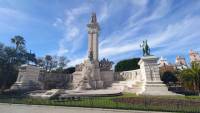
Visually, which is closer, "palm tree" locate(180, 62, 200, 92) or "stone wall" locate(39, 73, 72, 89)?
"palm tree" locate(180, 62, 200, 92)

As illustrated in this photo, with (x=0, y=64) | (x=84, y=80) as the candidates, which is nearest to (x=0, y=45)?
(x=0, y=64)

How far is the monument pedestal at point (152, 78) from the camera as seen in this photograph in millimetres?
26703

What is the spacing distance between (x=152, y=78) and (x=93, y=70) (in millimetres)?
18322

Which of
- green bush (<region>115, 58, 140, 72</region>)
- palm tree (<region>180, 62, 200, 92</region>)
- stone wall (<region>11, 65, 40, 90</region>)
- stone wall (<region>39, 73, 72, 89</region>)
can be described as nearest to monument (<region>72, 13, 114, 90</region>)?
stone wall (<region>39, 73, 72, 89</region>)

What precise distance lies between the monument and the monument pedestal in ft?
49.0

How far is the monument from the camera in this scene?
4289cm

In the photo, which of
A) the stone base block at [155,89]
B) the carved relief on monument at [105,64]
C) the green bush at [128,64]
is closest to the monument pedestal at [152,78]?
the stone base block at [155,89]

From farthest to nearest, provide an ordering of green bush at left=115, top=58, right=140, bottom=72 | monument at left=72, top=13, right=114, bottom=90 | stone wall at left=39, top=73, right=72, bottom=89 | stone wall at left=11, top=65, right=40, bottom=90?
green bush at left=115, top=58, right=140, bottom=72 → stone wall at left=39, top=73, right=72, bottom=89 → monument at left=72, top=13, right=114, bottom=90 → stone wall at left=11, top=65, right=40, bottom=90

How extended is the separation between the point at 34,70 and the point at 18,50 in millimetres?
9910

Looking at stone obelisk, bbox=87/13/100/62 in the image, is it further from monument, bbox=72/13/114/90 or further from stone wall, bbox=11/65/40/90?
stone wall, bbox=11/65/40/90

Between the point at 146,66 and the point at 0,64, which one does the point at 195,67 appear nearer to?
the point at 146,66

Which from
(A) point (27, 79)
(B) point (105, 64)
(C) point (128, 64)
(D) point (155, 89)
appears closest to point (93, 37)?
(B) point (105, 64)

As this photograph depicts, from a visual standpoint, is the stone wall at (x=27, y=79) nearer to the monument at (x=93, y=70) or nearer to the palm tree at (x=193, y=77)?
the monument at (x=93, y=70)

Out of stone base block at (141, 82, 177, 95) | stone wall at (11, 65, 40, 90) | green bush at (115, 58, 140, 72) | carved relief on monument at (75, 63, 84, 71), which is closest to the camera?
stone base block at (141, 82, 177, 95)
